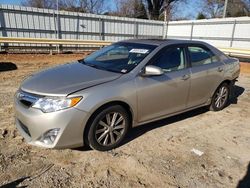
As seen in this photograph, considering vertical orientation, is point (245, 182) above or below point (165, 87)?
below

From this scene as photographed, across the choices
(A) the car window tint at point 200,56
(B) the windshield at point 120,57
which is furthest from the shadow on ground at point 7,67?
(A) the car window tint at point 200,56

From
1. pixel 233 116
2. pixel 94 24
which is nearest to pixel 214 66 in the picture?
pixel 233 116

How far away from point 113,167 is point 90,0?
3735 cm

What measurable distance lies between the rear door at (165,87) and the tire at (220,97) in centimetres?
115

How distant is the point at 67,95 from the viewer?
3166 millimetres

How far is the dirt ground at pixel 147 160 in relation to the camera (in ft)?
9.91

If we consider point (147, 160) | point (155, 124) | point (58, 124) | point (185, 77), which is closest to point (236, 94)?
point (185, 77)

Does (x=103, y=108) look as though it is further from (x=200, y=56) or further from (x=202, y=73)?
(x=200, y=56)

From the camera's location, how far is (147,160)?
3477 mm

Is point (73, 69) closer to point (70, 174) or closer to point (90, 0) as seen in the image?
point (70, 174)

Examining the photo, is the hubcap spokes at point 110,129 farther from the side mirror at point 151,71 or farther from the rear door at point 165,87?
the side mirror at point 151,71

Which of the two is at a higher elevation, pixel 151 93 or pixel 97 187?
pixel 151 93

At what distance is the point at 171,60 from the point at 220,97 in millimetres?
1878

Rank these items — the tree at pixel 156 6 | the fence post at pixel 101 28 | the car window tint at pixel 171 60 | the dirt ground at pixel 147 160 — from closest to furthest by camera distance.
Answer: the dirt ground at pixel 147 160
the car window tint at pixel 171 60
the fence post at pixel 101 28
the tree at pixel 156 6
